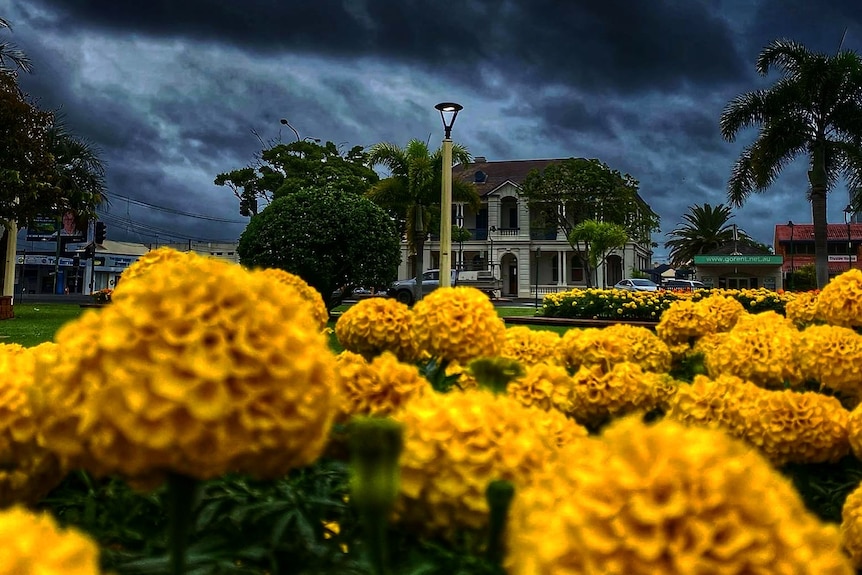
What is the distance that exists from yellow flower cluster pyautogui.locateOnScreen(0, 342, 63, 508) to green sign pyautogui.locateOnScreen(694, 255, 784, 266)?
134 feet

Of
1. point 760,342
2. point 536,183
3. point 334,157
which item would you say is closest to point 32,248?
point 334,157

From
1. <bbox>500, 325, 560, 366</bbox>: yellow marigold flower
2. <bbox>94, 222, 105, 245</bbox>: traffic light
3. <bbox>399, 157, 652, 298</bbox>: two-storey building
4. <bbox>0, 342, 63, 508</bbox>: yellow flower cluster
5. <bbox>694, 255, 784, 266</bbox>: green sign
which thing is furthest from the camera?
<bbox>399, 157, 652, 298</bbox>: two-storey building

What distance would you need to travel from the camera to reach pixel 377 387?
147 centimetres

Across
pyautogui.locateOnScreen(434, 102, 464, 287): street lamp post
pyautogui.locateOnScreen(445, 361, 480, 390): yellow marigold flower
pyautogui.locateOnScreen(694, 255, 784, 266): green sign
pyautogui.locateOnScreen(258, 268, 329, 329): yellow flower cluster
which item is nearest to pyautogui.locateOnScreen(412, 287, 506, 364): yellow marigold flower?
pyautogui.locateOnScreen(445, 361, 480, 390): yellow marigold flower

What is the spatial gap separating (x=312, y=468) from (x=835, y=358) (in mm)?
2155

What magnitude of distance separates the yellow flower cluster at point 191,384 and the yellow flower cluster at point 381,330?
1276 mm

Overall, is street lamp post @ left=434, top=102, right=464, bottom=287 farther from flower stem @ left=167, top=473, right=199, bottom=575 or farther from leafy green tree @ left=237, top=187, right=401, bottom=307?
flower stem @ left=167, top=473, right=199, bottom=575

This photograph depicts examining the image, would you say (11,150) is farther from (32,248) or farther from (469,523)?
(32,248)

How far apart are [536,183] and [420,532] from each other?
128 ft

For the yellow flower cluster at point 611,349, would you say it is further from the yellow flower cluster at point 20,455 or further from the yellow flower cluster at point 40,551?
the yellow flower cluster at point 40,551

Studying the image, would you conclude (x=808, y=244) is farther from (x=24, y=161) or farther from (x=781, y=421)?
(x=781, y=421)

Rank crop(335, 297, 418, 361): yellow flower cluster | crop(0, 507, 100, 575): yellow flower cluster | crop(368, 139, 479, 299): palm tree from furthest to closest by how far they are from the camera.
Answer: crop(368, 139, 479, 299): palm tree < crop(335, 297, 418, 361): yellow flower cluster < crop(0, 507, 100, 575): yellow flower cluster

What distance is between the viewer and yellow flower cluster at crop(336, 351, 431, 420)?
144cm

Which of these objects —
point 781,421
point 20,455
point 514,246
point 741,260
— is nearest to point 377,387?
point 20,455
